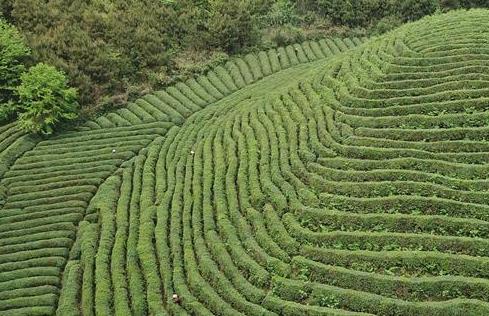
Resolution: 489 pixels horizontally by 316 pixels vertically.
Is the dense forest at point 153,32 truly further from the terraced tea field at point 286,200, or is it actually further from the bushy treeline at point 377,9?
the terraced tea field at point 286,200

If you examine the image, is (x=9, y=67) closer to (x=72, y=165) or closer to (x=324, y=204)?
(x=72, y=165)

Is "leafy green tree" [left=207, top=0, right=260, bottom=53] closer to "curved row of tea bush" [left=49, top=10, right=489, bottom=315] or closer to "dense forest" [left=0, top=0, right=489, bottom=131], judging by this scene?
"dense forest" [left=0, top=0, right=489, bottom=131]

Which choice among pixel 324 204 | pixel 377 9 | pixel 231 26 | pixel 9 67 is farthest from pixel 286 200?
pixel 377 9

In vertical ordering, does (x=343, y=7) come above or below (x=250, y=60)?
above

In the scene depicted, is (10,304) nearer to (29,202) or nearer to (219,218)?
(29,202)

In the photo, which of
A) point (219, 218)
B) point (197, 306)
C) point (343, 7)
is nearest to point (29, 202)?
point (219, 218)

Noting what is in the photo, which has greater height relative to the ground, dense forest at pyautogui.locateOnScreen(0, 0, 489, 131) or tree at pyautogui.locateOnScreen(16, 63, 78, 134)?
dense forest at pyautogui.locateOnScreen(0, 0, 489, 131)

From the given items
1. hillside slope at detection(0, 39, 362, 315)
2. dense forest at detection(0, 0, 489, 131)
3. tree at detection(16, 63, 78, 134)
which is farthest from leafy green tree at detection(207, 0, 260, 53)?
tree at detection(16, 63, 78, 134)
